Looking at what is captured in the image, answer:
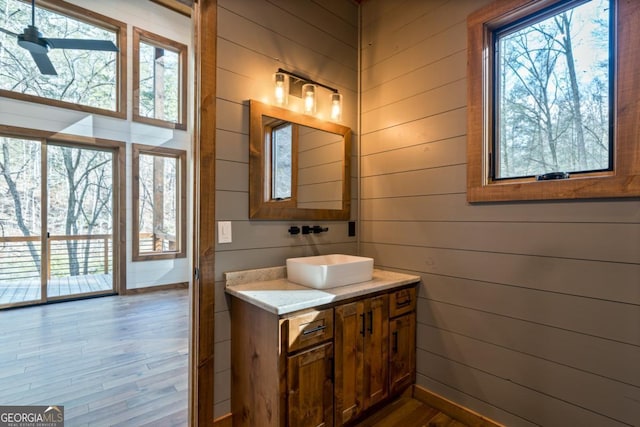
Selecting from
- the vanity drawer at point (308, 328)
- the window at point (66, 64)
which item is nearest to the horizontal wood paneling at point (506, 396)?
the vanity drawer at point (308, 328)

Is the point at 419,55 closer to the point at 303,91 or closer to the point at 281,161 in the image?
the point at 303,91

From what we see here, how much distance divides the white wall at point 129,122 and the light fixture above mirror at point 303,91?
225cm

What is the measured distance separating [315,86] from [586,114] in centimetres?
155

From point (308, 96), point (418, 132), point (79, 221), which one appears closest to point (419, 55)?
point (418, 132)

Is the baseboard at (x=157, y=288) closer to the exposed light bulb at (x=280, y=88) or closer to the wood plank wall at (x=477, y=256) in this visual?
the wood plank wall at (x=477, y=256)

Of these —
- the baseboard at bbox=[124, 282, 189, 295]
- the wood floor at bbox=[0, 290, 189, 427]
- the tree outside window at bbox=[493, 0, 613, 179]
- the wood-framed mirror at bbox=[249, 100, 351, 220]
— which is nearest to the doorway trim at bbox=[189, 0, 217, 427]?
the wood-framed mirror at bbox=[249, 100, 351, 220]

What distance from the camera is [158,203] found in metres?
4.73

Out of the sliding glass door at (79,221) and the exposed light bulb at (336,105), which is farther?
the sliding glass door at (79,221)

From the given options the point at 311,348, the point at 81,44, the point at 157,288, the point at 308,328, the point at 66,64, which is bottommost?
the point at 157,288

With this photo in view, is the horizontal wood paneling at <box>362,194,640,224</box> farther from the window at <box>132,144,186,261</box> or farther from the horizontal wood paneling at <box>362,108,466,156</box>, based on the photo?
the window at <box>132,144,186,261</box>

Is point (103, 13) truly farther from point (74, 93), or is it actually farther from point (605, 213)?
point (605, 213)

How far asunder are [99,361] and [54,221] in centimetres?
254

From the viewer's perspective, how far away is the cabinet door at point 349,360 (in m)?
1.59

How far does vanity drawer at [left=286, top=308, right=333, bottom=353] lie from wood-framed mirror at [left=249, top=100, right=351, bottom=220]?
27.1 inches
